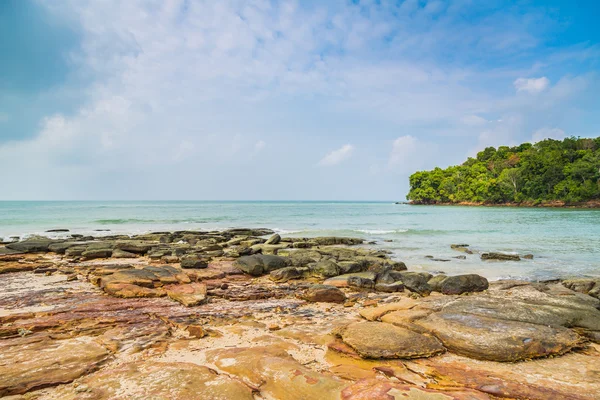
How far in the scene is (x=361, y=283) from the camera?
9.55 m

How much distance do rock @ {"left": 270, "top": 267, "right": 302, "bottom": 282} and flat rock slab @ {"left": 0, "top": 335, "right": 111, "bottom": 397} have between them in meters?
5.89

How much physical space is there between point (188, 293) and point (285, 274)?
3.42 m

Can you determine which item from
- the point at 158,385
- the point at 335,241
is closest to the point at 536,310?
the point at 158,385

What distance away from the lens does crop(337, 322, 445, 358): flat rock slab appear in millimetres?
4625

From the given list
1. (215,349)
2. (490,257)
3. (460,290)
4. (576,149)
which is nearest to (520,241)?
(490,257)

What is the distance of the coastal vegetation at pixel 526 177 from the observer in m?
71.6

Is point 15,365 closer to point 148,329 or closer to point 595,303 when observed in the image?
point 148,329

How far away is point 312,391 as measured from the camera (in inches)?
136

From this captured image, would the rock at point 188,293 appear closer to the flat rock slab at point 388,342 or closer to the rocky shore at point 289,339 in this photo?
the rocky shore at point 289,339

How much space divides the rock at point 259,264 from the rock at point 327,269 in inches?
51.8

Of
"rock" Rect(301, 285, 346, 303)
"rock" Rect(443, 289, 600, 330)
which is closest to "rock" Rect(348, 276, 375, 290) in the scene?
"rock" Rect(301, 285, 346, 303)

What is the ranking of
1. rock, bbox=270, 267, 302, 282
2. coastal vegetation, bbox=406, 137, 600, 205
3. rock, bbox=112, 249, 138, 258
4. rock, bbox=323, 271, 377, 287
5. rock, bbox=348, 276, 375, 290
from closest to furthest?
1. rock, bbox=348, 276, 375, 290
2. rock, bbox=323, 271, 377, 287
3. rock, bbox=270, 267, 302, 282
4. rock, bbox=112, 249, 138, 258
5. coastal vegetation, bbox=406, 137, 600, 205

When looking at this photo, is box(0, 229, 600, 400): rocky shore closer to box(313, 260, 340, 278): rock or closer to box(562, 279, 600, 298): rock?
box(562, 279, 600, 298): rock

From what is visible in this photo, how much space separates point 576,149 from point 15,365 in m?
113
